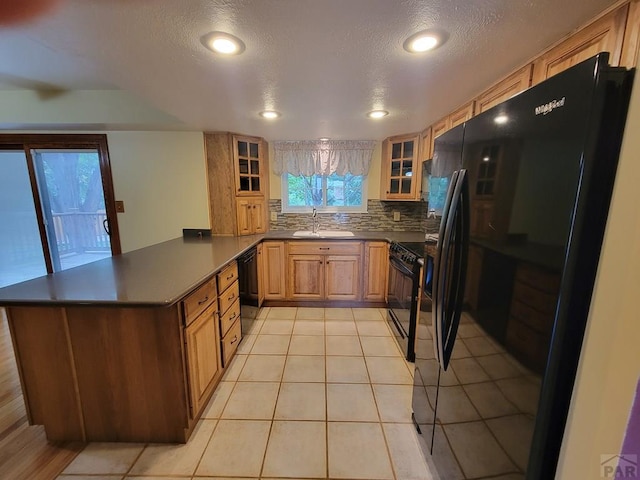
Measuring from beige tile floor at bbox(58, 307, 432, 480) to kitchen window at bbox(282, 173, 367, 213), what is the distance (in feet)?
6.24

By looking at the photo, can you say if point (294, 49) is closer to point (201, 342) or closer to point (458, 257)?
point (458, 257)

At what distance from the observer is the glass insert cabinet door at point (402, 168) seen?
10.4 feet

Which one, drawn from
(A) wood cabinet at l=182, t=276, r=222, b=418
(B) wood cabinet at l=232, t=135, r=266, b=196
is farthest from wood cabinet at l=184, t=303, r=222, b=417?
(B) wood cabinet at l=232, t=135, r=266, b=196

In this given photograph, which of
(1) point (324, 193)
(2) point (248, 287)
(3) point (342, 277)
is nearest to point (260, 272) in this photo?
(2) point (248, 287)

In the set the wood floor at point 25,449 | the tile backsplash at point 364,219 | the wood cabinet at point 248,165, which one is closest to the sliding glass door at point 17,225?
the wood floor at point 25,449

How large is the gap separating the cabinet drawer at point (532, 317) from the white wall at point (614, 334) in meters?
0.09

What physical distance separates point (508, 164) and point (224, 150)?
294cm

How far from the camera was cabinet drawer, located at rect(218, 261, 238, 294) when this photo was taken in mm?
1954

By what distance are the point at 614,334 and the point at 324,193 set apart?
3324 mm

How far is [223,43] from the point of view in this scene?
1.23 m

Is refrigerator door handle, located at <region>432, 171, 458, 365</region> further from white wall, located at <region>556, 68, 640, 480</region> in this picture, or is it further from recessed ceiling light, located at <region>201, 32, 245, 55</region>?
recessed ceiling light, located at <region>201, 32, 245, 55</region>

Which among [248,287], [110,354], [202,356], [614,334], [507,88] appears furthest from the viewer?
[248,287]

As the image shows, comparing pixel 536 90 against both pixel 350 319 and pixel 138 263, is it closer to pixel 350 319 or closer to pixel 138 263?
pixel 138 263

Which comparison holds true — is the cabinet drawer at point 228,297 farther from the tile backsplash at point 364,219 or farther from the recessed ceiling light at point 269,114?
the tile backsplash at point 364,219
